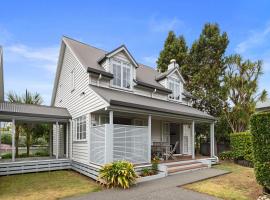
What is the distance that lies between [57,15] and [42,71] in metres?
12.1

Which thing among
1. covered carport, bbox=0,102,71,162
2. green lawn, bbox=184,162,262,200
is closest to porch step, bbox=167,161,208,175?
green lawn, bbox=184,162,262,200

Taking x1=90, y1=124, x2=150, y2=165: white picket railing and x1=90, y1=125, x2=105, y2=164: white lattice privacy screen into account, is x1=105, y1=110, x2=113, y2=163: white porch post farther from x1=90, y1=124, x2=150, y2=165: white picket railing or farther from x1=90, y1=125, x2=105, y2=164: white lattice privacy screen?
x1=90, y1=125, x2=105, y2=164: white lattice privacy screen

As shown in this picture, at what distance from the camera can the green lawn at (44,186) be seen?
25.7ft

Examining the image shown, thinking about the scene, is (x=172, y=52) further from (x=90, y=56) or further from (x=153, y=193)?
(x=153, y=193)

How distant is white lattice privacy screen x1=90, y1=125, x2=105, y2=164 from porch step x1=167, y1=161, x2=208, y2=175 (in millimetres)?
3566

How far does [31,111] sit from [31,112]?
253 millimetres

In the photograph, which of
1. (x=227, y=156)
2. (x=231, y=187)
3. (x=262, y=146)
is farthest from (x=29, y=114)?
(x=227, y=156)

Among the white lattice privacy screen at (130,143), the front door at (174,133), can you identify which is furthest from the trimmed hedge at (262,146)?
the front door at (174,133)

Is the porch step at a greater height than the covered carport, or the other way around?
the covered carport

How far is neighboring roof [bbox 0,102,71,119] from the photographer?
1194 cm

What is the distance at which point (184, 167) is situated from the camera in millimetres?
12297

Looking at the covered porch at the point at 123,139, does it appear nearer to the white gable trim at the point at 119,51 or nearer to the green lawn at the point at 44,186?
the green lawn at the point at 44,186

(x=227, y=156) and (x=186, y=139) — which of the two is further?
(x=186, y=139)

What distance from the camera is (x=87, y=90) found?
12078 mm
